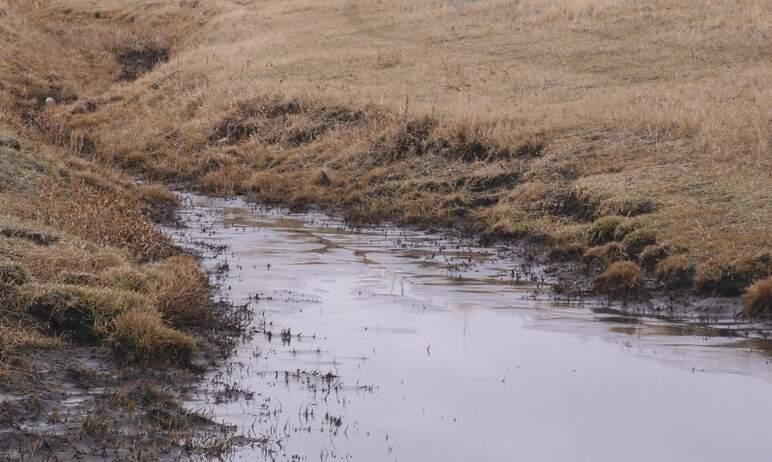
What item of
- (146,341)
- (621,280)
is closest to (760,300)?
(621,280)

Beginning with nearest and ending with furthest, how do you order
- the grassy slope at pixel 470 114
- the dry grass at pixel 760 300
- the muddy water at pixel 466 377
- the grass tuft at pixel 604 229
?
the muddy water at pixel 466 377 < the dry grass at pixel 760 300 < the grass tuft at pixel 604 229 < the grassy slope at pixel 470 114

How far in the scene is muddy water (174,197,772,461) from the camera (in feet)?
31.7

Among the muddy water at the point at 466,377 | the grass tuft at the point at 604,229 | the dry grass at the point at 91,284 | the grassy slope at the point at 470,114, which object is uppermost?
the grassy slope at the point at 470,114

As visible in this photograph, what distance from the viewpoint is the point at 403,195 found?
24969mm

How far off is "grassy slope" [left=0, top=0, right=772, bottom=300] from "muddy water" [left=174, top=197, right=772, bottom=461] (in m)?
2.97

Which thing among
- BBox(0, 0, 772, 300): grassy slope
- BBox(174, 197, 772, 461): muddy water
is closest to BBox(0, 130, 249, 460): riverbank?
BBox(174, 197, 772, 461): muddy water

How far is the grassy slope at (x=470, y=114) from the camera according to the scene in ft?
66.6

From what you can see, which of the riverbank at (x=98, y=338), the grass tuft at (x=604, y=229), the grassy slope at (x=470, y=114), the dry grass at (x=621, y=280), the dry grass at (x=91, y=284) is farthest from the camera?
the grassy slope at (x=470, y=114)

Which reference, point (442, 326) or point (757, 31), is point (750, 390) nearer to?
point (442, 326)

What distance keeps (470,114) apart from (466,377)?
17.0 m

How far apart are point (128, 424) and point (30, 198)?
925 centimetres

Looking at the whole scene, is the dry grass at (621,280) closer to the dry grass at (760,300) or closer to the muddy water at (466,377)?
the muddy water at (466,377)

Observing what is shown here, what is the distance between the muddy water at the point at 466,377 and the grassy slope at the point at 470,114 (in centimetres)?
297

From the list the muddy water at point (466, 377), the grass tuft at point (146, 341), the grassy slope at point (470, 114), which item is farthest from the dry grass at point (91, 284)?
the grassy slope at point (470, 114)
